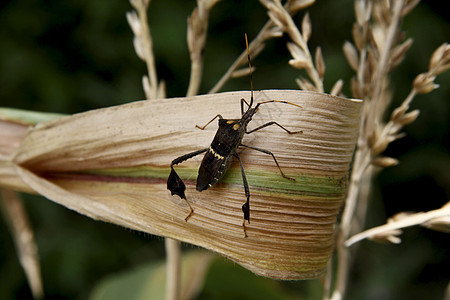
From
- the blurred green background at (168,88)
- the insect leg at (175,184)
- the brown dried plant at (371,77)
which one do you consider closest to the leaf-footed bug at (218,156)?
the insect leg at (175,184)

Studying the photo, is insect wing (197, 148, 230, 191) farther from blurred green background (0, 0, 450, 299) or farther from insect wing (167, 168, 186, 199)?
blurred green background (0, 0, 450, 299)

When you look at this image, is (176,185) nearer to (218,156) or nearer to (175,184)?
(175,184)

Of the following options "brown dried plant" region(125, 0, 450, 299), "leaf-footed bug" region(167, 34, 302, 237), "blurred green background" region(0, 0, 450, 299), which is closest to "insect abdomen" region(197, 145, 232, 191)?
"leaf-footed bug" region(167, 34, 302, 237)

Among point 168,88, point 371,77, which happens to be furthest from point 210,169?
point 168,88

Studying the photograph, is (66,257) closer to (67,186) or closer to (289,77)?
(67,186)

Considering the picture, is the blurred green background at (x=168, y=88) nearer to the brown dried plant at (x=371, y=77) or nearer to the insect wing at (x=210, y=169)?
the brown dried plant at (x=371, y=77)

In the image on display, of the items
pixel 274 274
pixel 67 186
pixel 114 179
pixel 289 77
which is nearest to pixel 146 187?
pixel 114 179
